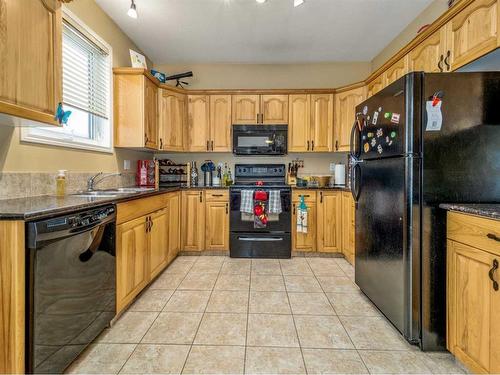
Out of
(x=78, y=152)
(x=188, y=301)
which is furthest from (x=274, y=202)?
(x=78, y=152)

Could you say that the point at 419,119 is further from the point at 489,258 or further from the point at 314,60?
the point at 314,60

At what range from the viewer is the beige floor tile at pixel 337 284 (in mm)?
2449

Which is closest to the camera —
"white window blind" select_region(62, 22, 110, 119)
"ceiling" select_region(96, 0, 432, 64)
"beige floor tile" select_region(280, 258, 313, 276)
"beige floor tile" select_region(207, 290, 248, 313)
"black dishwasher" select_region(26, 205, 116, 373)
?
"black dishwasher" select_region(26, 205, 116, 373)

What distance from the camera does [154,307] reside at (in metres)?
2.11

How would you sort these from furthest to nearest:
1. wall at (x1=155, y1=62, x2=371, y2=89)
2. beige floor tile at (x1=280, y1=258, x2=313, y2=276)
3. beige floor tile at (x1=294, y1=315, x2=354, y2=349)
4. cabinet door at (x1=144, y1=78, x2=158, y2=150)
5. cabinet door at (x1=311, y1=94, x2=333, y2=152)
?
wall at (x1=155, y1=62, x2=371, y2=89)
cabinet door at (x1=311, y1=94, x2=333, y2=152)
cabinet door at (x1=144, y1=78, x2=158, y2=150)
beige floor tile at (x1=280, y1=258, x2=313, y2=276)
beige floor tile at (x1=294, y1=315, x2=354, y2=349)

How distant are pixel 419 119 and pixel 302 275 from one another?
1890mm

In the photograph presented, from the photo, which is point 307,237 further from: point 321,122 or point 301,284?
point 321,122

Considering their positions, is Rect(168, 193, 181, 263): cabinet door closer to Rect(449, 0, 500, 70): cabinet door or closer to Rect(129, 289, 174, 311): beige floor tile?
Rect(129, 289, 174, 311): beige floor tile

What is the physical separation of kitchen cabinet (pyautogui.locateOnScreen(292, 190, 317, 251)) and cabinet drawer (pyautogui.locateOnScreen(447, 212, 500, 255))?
1932mm

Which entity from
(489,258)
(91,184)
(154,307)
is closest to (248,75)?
(91,184)

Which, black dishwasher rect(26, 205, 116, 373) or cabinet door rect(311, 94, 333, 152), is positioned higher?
cabinet door rect(311, 94, 333, 152)

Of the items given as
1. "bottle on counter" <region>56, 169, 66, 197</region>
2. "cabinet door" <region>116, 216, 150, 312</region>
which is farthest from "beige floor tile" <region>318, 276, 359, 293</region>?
"bottle on counter" <region>56, 169, 66, 197</region>

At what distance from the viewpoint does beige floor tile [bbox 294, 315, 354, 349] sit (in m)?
1.65

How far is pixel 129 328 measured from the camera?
1818mm
